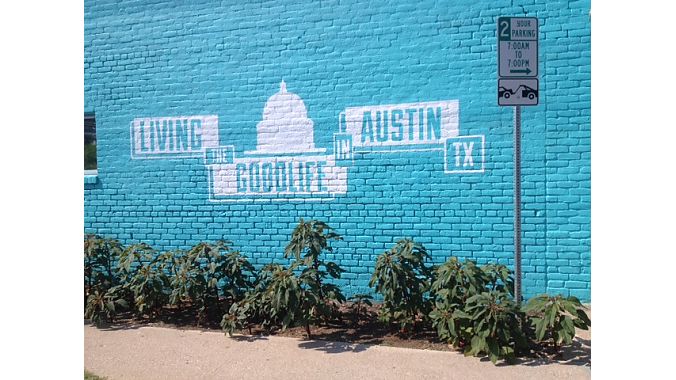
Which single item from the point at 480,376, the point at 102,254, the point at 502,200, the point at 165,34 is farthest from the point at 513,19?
the point at 102,254

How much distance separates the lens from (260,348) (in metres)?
5.34

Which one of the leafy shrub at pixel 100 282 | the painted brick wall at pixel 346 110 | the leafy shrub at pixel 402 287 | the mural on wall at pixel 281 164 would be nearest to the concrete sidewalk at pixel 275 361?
the leafy shrub at pixel 402 287

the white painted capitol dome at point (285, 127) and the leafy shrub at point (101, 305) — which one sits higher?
the white painted capitol dome at point (285, 127)

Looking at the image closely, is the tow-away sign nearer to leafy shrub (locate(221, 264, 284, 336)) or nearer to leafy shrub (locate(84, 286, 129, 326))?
leafy shrub (locate(221, 264, 284, 336))

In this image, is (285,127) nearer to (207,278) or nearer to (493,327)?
(207,278)

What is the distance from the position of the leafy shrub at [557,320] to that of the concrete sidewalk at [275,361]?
0.23 m

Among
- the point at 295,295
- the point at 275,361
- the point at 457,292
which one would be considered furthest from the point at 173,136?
the point at 457,292

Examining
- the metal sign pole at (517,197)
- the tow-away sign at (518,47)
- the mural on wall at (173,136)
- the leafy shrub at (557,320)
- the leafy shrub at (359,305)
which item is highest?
the tow-away sign at (518,47)

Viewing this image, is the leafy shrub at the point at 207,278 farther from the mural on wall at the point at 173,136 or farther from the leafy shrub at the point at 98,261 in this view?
the mural on wall at the point at 173,136

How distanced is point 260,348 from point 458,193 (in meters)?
2.57

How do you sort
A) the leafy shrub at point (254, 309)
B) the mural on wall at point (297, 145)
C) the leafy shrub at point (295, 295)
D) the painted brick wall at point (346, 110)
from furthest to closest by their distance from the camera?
the mural on wall at point (297, 145)
the painted brick wall at point (346, 110)
the leafy shrub at point (254, 309)
the leafy shrub at point (295, 295)

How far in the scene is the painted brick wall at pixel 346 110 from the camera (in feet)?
20.1

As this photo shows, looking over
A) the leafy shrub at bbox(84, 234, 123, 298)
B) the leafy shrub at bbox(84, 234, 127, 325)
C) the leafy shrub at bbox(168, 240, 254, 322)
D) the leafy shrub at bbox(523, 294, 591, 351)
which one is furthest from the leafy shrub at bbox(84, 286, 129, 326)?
the leafy shrub at bbox(523, 294, 591, 351)

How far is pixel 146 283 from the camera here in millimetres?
6203
